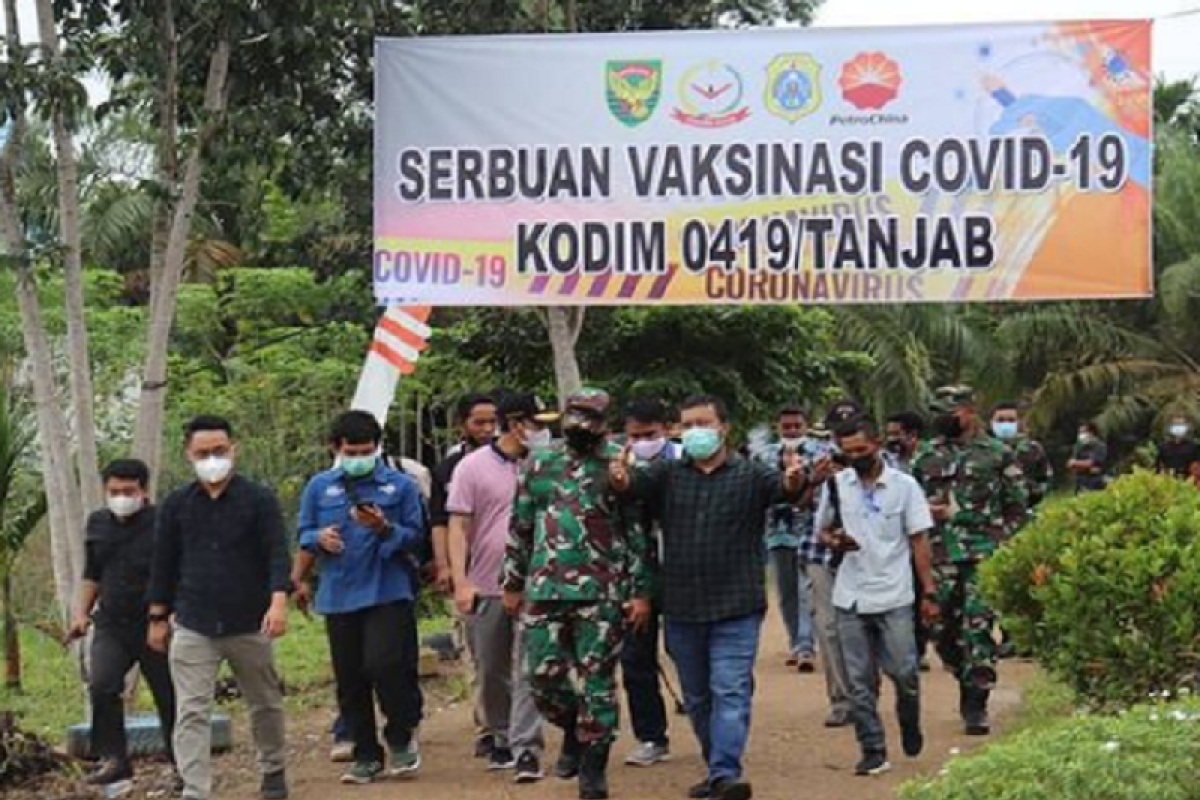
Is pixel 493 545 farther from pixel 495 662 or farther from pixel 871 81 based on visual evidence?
pixel 871 81

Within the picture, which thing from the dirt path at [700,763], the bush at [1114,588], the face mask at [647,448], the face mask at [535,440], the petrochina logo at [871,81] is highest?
the petrochina logo at [871,81]

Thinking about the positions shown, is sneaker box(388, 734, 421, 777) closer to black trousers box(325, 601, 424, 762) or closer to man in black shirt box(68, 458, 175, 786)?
black trousers box(325, 601, 424, 762)

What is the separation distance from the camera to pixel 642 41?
35.1 feet

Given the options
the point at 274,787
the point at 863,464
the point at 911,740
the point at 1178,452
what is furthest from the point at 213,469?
the point at 1178,452

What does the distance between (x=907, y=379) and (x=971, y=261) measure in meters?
17.1

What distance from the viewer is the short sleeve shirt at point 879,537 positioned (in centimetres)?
870

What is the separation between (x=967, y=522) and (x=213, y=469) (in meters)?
4.03

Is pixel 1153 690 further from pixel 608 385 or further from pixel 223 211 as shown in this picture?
pixel 608 385

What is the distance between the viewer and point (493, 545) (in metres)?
9.00

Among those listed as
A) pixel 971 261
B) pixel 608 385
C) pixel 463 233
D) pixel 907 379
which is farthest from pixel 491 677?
pixel 907 379

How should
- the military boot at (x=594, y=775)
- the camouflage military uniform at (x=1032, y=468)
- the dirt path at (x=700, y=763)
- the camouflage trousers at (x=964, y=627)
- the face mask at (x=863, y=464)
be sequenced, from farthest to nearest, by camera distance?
the camouflage military uniform at (x=1032, y=468)
the camouflage trousers at (x=964, y=627)
the face mask at (x=863, y=464)
the dirt path at (x=700, y=763)
the military boot at (x=594, y=775)

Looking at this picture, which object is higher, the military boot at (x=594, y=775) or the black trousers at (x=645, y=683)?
the black trousers at (x=645, y=683)

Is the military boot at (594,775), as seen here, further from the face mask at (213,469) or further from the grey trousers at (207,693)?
the face mask at (213,469)

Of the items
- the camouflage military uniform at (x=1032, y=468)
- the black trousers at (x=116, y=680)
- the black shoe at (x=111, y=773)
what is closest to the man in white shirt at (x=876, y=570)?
the camouflage military uniform at (x=1032, y=468)
